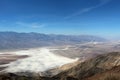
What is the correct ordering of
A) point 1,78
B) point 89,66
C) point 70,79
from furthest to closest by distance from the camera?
point 89,66, point 70,79, point 1,78

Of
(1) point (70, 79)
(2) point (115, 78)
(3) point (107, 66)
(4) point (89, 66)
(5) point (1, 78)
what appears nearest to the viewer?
(2) point (115, 78)

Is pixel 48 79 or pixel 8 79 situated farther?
pixel 48 79

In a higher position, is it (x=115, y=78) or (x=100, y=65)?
(x=115, y=78)

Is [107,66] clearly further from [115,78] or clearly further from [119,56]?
[115,78]

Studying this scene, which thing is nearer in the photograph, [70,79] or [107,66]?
[70,79]

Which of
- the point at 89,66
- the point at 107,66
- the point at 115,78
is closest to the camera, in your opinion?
the point at 115,78

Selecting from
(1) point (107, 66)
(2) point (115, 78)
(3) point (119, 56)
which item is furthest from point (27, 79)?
(3) point (119, 56)

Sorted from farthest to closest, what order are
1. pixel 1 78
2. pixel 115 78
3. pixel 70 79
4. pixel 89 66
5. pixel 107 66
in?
pixel 89 66, pixel 107 66, pixel 70 79, pixel 1 78, pixel 115 78

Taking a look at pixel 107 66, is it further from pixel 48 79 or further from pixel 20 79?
pixel 20 79

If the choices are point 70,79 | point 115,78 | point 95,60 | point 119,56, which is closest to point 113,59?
point 119,56
